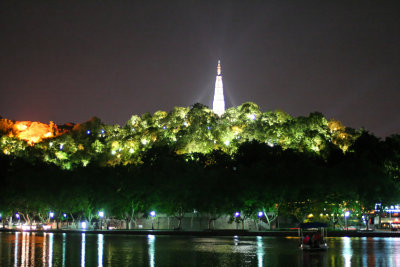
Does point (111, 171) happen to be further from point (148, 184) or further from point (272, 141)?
point (272, 141)

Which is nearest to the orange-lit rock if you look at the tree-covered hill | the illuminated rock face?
the tree-covered hill

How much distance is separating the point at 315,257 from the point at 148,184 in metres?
40.6

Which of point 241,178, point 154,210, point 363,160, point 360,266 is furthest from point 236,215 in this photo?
point 360,266

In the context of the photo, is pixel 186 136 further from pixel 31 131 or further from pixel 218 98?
pixel 31 131

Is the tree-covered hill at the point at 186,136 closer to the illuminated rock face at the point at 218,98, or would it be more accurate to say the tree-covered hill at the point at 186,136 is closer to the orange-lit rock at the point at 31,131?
the orange-lit rock at the point at 31,131

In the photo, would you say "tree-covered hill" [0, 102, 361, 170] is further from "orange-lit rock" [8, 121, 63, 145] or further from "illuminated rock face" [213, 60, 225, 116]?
"illuminated rock face" [213, 60, 225, 116]

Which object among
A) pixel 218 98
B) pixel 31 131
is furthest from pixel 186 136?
pixel 31 131

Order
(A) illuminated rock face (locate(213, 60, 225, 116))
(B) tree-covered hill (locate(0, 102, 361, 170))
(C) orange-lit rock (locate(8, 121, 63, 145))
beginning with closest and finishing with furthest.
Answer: (B) tree-covered hill (locate(0, 102, 361, 170)), (C) orange-lit rock (locate(8, 121, 63, 145)), (A) illuminated rock face (locate(213, 60, 225, 116))

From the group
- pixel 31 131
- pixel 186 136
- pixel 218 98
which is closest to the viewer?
pixel 186 136

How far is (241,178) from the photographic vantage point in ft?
208

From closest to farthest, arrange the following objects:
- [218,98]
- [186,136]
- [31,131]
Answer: [186,136], [31,131], [218,98]

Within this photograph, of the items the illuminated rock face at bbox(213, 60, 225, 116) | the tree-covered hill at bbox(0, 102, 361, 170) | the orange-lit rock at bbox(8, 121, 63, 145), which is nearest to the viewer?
the tree-covered hill at bbox(0, 102, 361, 170)

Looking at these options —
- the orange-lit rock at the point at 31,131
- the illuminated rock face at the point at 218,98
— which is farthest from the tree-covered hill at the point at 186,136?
the illuminated rock face at the point at 218,98

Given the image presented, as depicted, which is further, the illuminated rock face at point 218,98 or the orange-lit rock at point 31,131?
the illuminated rock face at point 218,98
